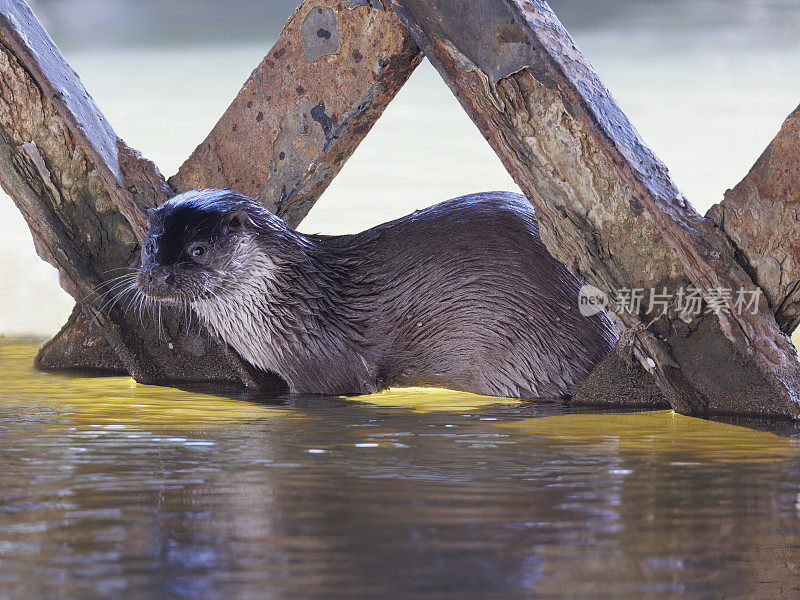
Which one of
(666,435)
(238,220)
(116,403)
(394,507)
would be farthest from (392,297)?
(394,507)

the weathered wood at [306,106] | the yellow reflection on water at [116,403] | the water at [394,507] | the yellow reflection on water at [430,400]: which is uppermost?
the weathered wood at [306,106]

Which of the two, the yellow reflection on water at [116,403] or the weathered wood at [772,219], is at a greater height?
the weathered wood at [772,219]

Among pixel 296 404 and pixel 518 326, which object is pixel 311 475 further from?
pixel 518 326

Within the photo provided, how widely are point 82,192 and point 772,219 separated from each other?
8.58 feet

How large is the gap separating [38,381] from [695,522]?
2864 mm

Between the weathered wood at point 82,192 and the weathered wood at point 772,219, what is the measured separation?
1.90 m

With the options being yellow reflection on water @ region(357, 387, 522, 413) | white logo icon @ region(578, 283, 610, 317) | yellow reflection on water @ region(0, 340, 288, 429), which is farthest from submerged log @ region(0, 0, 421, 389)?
white logo icon @ region(578, 283, 610, 317)

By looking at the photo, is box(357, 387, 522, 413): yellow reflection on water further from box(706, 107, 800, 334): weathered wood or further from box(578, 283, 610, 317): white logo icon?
box(706, 107, 800, 334): weathered wood

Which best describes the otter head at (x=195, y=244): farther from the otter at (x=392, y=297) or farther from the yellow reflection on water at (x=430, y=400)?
the yellow reflection on water at (x=430, y=400)

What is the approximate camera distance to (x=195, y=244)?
11.4ft

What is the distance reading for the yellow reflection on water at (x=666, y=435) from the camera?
2.28 metres

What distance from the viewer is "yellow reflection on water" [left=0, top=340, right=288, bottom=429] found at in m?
2.82

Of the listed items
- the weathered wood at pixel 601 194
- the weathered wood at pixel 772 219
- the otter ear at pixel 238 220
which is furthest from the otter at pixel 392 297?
the weathered wood at pixel 772 219

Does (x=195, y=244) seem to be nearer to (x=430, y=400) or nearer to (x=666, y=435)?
(x=430, y=400)
